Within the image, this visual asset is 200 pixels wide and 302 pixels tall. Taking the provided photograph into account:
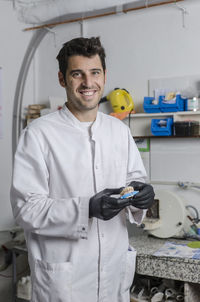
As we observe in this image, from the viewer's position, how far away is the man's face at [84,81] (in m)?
1.37

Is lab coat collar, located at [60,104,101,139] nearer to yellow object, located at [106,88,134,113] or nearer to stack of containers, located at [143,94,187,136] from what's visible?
stack of containers, located at [143,94,187,136]

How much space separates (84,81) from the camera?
4.50 feet

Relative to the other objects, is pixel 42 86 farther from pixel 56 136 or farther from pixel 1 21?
pixel 56 136

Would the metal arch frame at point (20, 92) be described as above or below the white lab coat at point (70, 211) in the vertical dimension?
above

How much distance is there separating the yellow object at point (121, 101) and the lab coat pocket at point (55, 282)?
5.04ft

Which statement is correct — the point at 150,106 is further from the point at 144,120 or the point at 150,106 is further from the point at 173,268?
the point at 173,268

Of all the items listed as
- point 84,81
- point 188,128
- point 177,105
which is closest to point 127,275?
point 84,81

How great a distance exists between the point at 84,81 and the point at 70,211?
498 mm

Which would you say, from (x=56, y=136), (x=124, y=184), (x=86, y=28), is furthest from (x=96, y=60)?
(x=86, y=28)

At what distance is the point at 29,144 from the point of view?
1336mm

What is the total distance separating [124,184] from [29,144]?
441mm

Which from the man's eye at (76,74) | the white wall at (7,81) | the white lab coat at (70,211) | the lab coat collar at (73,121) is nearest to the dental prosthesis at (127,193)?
the white lab coat at (70,211)

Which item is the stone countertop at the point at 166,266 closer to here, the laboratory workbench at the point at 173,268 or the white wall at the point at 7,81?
the laboratory workbench at the point at 173,268

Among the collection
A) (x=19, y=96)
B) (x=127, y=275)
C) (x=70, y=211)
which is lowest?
(x=127, y=275)
